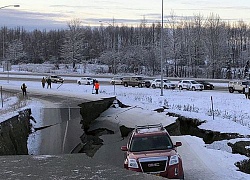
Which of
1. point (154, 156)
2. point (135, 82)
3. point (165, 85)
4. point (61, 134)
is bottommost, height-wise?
point (61, 134)

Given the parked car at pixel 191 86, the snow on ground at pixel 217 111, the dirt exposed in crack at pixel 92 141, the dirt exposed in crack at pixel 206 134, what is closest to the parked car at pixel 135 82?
the parked car at pixel 191 86

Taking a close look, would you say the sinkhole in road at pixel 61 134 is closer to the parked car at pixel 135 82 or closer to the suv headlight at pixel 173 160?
the suv headlight at pixel 173 160

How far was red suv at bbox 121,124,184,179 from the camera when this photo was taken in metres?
11.8

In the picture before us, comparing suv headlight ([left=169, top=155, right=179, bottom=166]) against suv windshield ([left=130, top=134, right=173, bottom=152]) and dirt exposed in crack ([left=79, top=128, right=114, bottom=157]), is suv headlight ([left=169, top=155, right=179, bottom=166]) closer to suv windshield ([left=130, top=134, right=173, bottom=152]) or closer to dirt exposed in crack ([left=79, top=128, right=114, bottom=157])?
suv windshield ([left=130, top=134, right=173, bottom=152])

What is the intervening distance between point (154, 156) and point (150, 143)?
0.83 m

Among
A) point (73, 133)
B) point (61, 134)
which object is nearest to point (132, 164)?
point (61, 134)

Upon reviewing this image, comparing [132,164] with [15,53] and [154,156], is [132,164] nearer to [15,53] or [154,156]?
→ [154,156]

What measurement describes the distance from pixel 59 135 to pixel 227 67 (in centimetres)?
7002

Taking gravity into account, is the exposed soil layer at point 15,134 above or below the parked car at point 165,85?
below

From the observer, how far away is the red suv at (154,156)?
1176 cm

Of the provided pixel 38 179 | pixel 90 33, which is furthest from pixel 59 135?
pixel 90 33

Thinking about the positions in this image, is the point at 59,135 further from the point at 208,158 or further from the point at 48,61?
the point at 48,61

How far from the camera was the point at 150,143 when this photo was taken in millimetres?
12734

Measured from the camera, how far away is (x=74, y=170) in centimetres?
746
